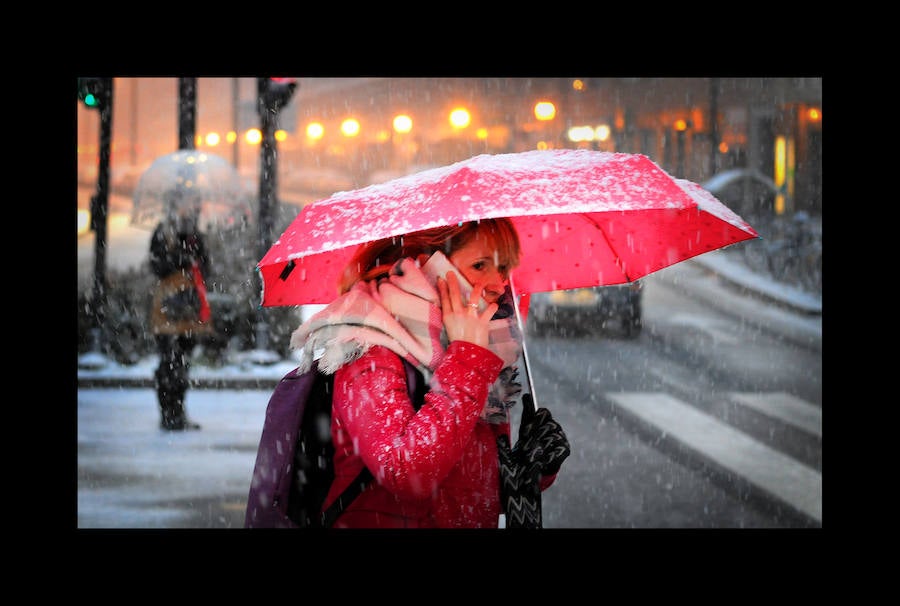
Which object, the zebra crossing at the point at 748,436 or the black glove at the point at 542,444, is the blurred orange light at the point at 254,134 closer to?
the zebra crossing at the point at 748,436

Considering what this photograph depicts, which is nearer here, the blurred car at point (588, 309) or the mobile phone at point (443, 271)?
the mobile phone at point (443, 271)

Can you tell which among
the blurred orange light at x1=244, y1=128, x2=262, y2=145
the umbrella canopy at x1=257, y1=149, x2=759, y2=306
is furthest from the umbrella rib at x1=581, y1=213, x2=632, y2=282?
the blurred orange light at x1=244, y1=128, x2=262, y2=145

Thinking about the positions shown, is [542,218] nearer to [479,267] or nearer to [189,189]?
[479,267]

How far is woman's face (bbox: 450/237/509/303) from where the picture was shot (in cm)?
266

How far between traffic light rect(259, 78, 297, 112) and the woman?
946 centimetres

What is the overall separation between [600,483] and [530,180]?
18.0 feet

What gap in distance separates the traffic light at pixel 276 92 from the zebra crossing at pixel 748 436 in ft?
16.6

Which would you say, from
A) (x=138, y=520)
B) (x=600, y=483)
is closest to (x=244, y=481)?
(x=138, y=520)

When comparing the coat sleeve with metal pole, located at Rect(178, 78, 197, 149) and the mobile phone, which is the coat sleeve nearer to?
the mobile phone

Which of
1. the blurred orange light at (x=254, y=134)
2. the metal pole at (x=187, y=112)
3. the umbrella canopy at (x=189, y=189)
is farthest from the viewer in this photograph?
the blurred orange light at (x=254, y=134)

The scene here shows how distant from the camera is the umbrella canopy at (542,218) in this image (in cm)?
245

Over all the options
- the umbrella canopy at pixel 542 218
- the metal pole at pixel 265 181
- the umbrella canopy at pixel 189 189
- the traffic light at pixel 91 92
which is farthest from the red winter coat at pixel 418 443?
the metal pole at pixel 265 181

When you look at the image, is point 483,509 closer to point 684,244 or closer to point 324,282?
point 324,282

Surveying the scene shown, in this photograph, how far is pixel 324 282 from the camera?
316cm
